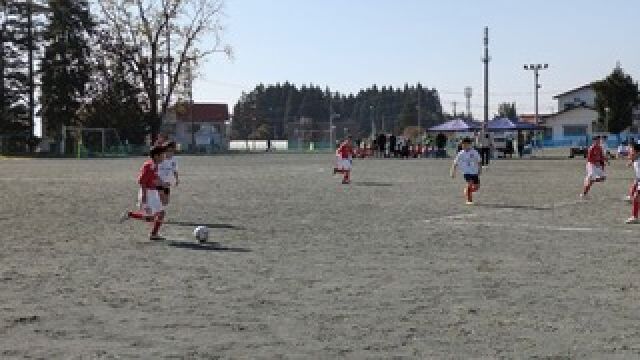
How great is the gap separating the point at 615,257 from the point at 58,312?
279 inches

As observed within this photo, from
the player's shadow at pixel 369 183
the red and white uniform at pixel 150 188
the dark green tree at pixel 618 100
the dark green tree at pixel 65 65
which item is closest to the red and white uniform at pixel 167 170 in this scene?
the red and white uniform at pixel 150 188

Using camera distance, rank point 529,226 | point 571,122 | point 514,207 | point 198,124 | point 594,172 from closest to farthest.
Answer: point 529,226, point 514,207, point 594,172, point 571,122, point 198,124

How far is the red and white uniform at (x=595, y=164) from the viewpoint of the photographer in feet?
71.0

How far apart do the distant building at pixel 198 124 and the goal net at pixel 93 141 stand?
625 centimetres

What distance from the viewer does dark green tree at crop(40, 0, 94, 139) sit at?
7875 cm

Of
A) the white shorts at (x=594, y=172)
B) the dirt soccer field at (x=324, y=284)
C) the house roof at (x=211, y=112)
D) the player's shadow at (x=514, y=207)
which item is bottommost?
the dirt soccer field at (x=324, y=284)

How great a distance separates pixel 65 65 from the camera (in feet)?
259

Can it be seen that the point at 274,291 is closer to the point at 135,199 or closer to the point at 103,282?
the point at 103,282

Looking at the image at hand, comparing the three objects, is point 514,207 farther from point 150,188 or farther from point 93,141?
point 93,141

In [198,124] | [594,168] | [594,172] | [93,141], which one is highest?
[198,124]

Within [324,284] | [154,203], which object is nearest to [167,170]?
[154,203]

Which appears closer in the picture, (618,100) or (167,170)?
(167,170)

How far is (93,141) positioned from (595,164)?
64.7 meters

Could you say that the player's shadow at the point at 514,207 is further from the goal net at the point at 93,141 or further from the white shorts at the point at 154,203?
the goal net at the point at 93,141
